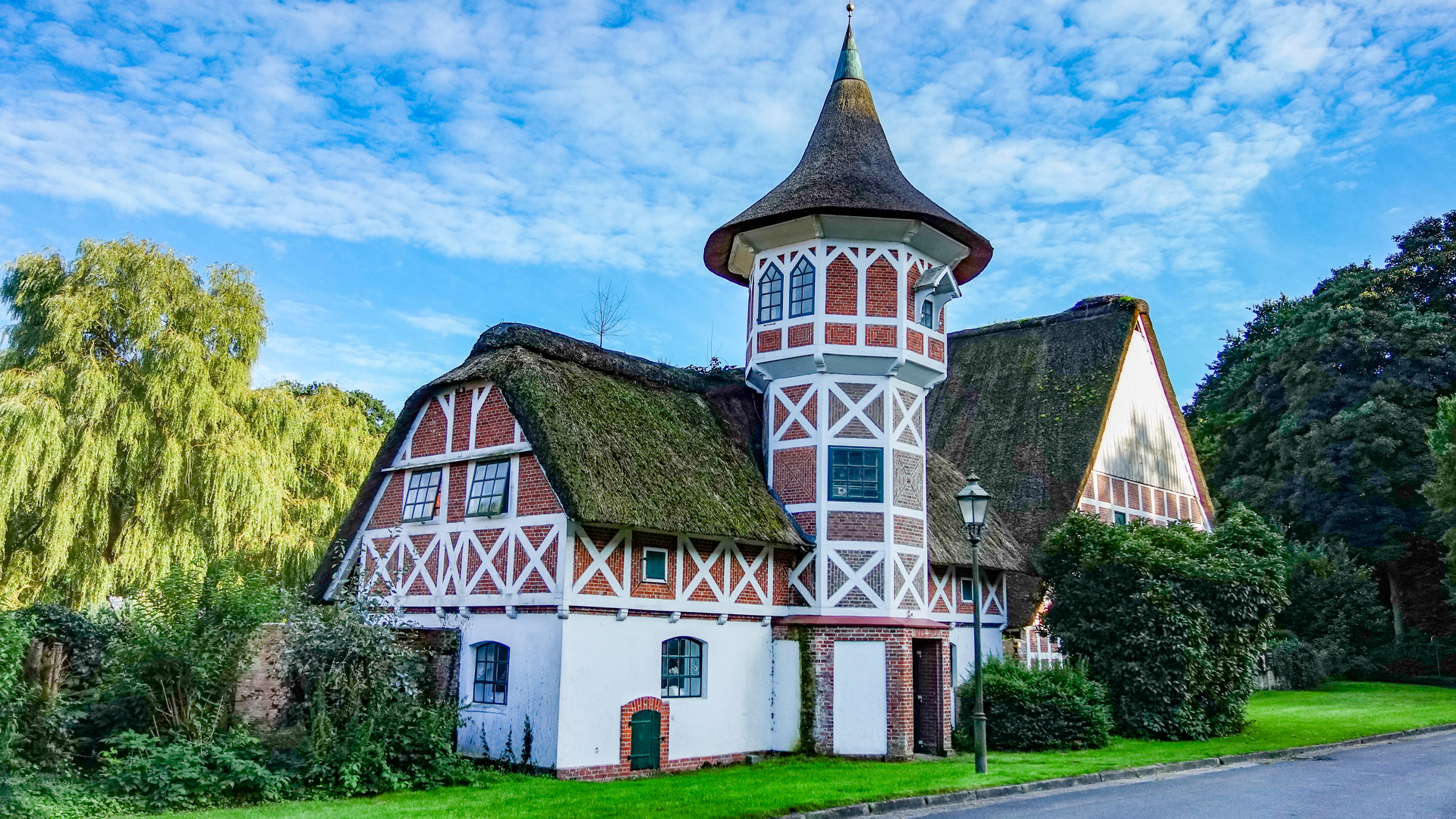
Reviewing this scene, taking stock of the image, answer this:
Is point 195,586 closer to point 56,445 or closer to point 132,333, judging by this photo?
point 56,445

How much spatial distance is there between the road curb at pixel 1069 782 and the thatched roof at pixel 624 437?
5.39 meters

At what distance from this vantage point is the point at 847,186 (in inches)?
797

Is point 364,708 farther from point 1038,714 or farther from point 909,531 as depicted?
point 1038,714

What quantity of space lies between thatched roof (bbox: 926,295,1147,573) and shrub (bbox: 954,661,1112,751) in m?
4.63

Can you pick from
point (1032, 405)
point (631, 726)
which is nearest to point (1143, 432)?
point (1032, 405)

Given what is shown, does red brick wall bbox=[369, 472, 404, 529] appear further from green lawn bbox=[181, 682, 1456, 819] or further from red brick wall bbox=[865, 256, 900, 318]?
red brick wall bbox=[865, 256, 900, 318]

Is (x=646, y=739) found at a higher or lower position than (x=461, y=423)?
lower

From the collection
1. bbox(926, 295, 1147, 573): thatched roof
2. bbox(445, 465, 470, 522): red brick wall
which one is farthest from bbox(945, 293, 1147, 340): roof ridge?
bbox(445, 465, 470, 522): red brick wall

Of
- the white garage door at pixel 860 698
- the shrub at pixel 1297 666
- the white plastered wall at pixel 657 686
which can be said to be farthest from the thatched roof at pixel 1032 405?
the shrub at pixel 1297 666

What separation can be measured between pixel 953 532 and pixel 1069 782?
7.39 metres

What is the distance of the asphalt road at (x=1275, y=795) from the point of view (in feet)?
42.0

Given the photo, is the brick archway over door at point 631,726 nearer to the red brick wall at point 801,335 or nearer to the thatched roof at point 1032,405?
the red brick wall at point 801,335

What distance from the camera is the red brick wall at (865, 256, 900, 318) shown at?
66.1 ft

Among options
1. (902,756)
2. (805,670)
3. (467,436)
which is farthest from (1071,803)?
(467,436)
